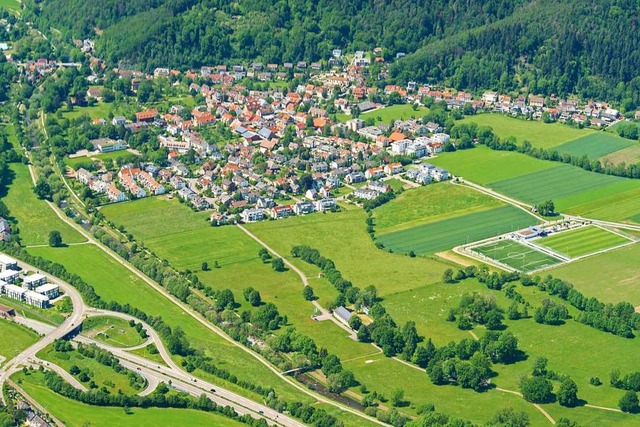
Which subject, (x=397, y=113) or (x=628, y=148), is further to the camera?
(x=397, y=113)

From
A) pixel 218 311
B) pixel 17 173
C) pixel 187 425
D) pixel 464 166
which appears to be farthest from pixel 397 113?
pixel 187 425

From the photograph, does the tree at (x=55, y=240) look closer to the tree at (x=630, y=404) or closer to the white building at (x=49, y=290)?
the white building at (x=49, y=290)

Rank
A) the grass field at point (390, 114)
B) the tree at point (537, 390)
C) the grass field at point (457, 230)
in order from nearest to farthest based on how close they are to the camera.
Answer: the tree at point (537, 390)
the grass field at point (457, 230)
the grass field at point (390, 114)

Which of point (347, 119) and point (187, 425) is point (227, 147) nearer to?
point (347, 119)

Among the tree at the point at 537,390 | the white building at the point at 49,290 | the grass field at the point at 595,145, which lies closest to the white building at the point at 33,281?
the white building at the point at 49,290

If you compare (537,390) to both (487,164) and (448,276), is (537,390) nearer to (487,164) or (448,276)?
(448,276)
